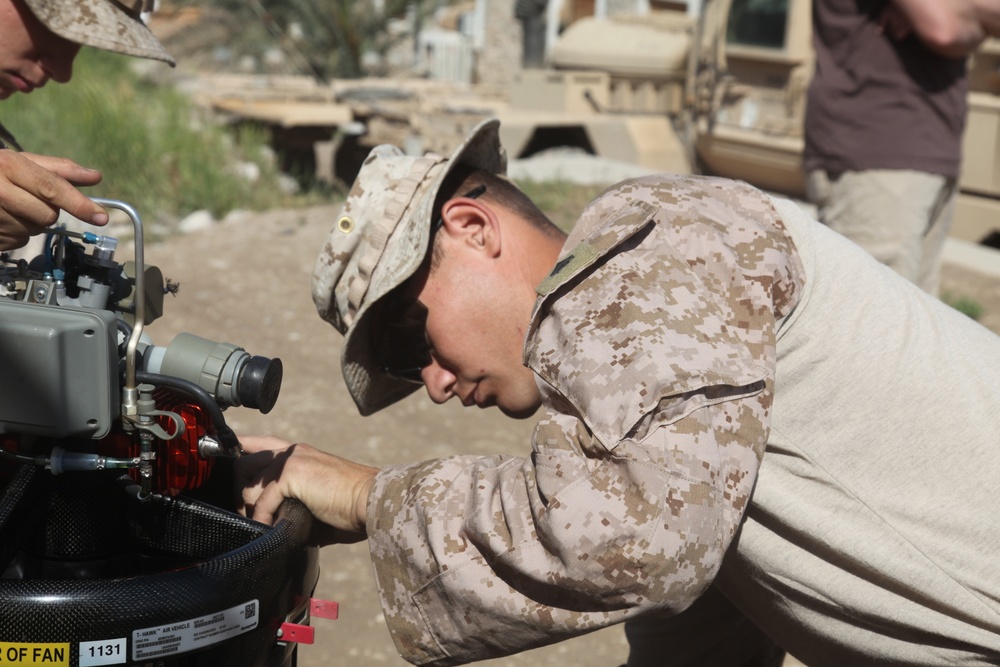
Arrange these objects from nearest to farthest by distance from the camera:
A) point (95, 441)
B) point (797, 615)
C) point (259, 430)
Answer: point (95, 441)
point (797, 615)
point (259, 430)

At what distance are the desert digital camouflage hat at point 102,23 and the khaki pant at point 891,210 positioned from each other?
241cm

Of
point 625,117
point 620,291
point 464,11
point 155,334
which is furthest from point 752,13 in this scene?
point 464,11

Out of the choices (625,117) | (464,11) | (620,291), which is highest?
(620,291)

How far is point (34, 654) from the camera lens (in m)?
1.34

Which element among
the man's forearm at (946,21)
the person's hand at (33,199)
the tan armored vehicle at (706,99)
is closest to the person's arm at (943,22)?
the man's forearm at (946,21)

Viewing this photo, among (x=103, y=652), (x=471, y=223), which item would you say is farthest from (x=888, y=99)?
(x=103, y=652)

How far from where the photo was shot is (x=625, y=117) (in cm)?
1035

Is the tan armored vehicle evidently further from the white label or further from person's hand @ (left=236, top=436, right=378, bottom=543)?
the white label

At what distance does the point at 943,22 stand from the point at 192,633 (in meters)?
3.20

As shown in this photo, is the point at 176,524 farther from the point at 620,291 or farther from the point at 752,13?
the point at 752,13

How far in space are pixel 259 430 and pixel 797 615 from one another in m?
3.08

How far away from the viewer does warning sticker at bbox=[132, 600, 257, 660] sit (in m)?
1.36

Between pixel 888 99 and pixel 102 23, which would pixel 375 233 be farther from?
A: pixel 888 99

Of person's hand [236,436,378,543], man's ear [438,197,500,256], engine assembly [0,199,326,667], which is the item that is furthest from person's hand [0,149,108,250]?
man's ear [438,197,500,256]
